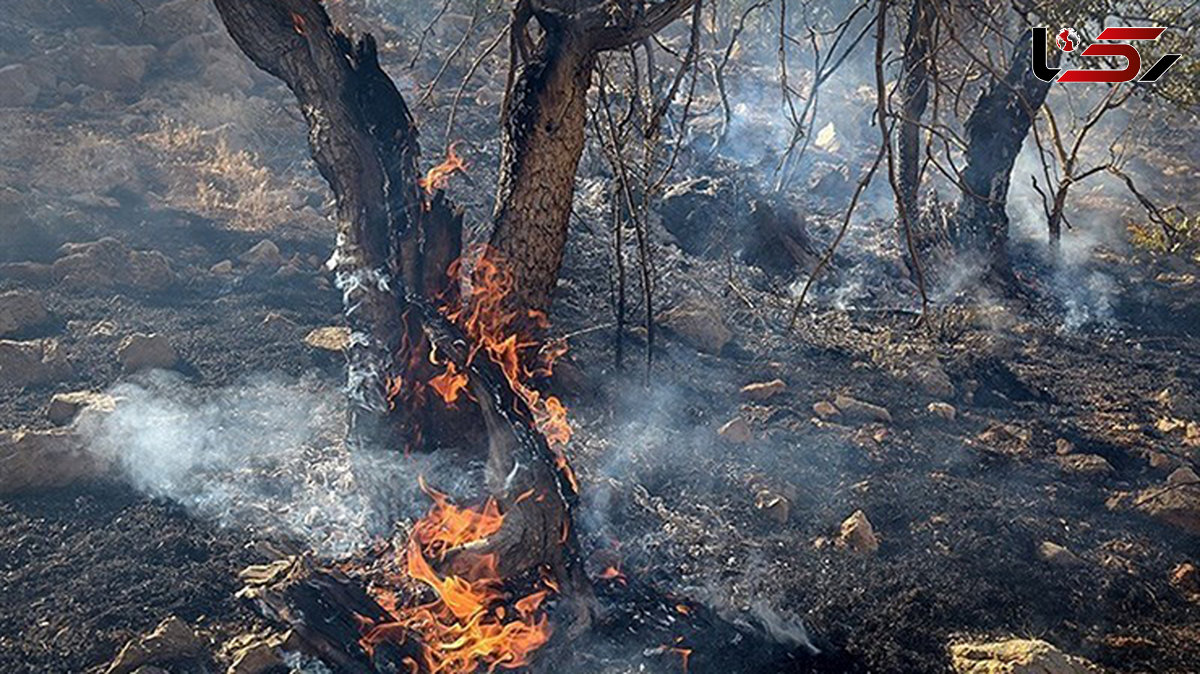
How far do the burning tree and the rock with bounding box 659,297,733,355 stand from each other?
1.96m

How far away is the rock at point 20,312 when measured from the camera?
18.0ft

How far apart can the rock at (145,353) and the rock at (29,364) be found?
331 millimetres

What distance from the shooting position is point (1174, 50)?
7.35m

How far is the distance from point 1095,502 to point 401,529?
3.72 metres

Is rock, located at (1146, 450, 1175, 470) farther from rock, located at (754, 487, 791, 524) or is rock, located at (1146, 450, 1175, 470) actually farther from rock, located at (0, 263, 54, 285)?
rock, located at (0, 263, 54, 285)

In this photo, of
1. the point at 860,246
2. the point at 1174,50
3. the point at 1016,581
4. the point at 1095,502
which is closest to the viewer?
the point at 1016,581

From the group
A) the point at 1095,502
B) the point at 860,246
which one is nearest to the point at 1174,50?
the point at 860,246

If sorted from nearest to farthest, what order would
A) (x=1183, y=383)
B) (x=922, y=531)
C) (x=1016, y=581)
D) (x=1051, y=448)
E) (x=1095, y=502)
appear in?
(x=1016, y=581) < (x=922, y=531) < (x=1095, y=502) < (x=1051, y=448) < (x=1183, y=383)

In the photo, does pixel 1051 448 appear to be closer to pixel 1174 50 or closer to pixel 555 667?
pixel 555 667

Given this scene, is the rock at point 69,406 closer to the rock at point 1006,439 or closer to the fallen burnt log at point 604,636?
the fallen burnt log at point 604,636

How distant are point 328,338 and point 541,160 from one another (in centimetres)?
293

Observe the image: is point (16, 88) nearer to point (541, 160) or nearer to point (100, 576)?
point (100, 576)

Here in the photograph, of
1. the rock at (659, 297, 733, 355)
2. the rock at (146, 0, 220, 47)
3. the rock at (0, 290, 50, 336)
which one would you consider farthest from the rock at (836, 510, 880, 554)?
the rock at (146, 0, 220, 47)

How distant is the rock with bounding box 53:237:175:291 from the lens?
6.29 metres
